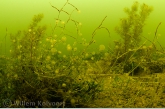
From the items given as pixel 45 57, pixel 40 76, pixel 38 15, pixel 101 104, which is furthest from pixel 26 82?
pixel 38 15

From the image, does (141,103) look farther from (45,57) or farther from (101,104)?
(45,57)

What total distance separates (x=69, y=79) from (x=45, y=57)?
0.32 metres

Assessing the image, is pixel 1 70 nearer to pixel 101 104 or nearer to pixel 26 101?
pixel 26 101

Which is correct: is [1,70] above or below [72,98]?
above

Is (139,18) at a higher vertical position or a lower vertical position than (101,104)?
higher

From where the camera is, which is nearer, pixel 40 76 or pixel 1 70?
pixel 40 76

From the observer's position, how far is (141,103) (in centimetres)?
282

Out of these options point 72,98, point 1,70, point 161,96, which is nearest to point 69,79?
point 72,98

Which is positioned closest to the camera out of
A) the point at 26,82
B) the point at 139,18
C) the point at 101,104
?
the point at 26,82

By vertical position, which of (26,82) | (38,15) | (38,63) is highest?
(38,15)

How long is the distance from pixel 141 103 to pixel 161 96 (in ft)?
1.19

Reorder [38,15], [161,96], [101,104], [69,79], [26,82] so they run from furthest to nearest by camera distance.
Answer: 1. [38,15]
2. [161,96]
3. [101,104]
4. [69,79]
5. [26,82]

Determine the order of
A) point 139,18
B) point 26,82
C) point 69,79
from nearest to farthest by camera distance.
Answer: point 26,82 < point 69,79 < point 139,18

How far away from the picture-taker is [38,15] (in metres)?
3.67
